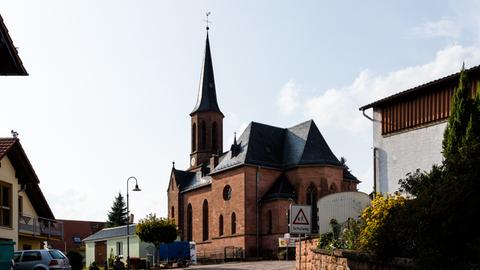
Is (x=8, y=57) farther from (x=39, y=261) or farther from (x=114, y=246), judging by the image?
(x=114, y=246)

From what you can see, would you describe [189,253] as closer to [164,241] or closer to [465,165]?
[164,241]

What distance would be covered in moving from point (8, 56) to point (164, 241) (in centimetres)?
3862

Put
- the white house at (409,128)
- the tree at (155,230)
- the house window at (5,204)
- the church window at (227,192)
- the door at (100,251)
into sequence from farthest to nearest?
the door at (100,251) < the church window at (227,192) < the tree at (155,230) < the house window at (5,204) < the white house at (409,128)

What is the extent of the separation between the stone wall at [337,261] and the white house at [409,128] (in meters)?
5.98

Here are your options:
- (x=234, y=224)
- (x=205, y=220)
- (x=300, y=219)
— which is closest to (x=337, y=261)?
(x=300, y=219)

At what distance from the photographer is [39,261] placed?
940 inches

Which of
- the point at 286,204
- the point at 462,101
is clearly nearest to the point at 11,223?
the point at 462,101

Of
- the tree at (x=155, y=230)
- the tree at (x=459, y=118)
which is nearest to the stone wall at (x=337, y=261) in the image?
the tree at (x=459, y=118)

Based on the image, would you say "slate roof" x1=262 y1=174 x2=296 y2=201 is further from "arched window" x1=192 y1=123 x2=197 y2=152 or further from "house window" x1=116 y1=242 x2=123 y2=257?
"house window" x1=116 y1=242 x2=123 y2=257

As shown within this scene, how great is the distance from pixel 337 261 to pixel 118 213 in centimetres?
8529

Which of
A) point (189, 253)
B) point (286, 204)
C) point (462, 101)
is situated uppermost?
point (462, 101)

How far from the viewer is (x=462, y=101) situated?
2039cm

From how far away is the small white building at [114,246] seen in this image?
2689 inches

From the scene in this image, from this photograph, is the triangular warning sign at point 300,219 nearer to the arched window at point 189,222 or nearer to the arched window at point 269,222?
the arched window at point 269,222
